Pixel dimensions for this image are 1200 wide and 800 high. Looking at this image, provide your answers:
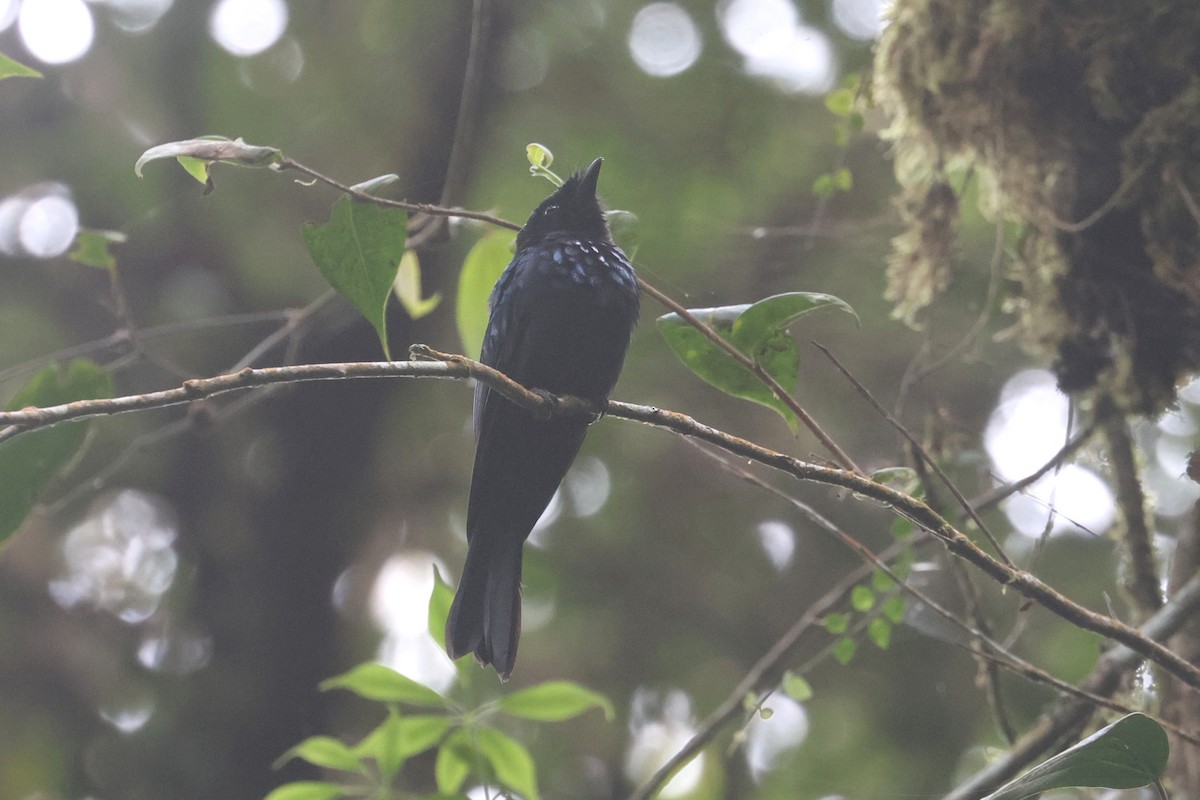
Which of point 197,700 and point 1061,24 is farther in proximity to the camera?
point 197,700

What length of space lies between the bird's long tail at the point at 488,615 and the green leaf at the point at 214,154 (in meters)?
1.08

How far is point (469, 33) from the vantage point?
3.54m

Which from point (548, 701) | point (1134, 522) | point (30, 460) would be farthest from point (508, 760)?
point (1134, 522)

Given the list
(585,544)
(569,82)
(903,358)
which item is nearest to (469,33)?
(569,82)

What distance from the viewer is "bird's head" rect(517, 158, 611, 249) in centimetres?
280

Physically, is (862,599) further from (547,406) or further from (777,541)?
(777,541)

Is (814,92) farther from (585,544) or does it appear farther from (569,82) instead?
(585,544)

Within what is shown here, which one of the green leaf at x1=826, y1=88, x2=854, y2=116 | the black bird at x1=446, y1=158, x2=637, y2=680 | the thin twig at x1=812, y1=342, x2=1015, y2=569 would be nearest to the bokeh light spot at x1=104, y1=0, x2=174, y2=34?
the black bird at x1=446, y1=158, x2=637, y2=680

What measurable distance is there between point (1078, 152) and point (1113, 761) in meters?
1.82

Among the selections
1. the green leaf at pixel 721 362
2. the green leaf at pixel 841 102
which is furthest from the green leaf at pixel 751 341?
the green leaf at pixel 841 102

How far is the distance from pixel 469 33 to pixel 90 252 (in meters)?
1.65

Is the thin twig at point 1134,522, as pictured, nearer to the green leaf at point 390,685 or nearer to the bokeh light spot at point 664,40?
the green leaf at point 390,685

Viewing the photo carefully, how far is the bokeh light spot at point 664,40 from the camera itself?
12.4ft

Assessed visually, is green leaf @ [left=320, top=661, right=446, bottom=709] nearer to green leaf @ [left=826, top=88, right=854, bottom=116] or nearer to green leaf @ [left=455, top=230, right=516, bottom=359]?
green leaf @ [left=455, top=230, right=516, bottom=359]
